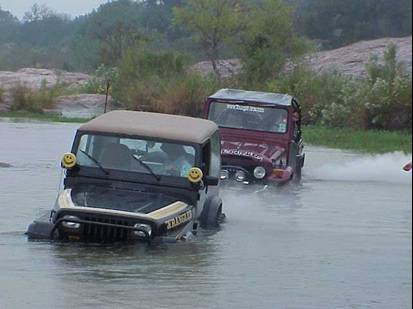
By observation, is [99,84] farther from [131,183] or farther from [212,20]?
[131,183]

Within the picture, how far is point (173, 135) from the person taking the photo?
1213cm

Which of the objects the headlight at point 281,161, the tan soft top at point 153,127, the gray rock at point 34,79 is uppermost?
the tan soft top at point 153,127

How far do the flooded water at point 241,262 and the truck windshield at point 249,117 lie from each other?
116 centimetres

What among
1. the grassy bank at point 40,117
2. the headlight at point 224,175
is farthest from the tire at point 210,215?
the grassy bank at point 40,117

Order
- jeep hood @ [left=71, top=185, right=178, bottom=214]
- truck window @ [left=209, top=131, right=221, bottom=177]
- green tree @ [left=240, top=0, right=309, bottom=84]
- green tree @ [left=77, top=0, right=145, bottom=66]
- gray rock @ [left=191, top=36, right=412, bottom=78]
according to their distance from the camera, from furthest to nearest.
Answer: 1. green tree @ [left=77, top=0, right=145, bottom=66]
2. green tree @ [left=240, top=0, right=309, bottom=84]
3. truck window @ [left=209, top=131, right=221, bottom=177]
4. jeep hood @ [left=71, top=185, right=178, bottom=214]
5. gray rock @ [left=191, top=36, right=412, bottom=78]

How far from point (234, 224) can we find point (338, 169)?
9110 millimetres

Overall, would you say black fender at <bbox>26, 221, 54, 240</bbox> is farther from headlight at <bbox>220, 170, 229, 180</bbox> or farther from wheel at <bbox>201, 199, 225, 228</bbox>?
headlight at <bbox>220, 170, 229, 180</bbox>

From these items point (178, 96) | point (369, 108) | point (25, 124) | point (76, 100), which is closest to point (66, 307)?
point (369, 108)

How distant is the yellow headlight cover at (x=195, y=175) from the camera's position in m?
11.8

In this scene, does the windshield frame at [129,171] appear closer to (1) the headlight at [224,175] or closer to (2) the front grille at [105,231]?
(2) the front grille at [105,231]

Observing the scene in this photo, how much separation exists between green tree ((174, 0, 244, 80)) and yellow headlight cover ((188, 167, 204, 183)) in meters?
38.4

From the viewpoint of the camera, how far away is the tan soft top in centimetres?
1212

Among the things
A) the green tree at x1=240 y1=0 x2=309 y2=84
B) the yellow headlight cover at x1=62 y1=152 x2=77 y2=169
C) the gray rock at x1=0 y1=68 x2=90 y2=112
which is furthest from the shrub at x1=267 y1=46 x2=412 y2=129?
the gray rock at x1=0 y1=68 x2=90 y2=112

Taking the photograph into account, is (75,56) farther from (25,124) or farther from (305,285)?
(305,285)
